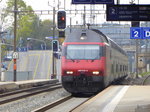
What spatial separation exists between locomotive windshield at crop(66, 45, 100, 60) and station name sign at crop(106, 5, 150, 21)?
413 centimetres

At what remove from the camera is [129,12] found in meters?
17.3

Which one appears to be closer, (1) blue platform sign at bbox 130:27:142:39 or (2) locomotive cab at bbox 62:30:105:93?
(2) locomotive cab at bbox 62:30:105:93

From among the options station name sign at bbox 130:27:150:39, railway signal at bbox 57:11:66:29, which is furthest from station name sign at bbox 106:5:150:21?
station name sign at bbox 130:27:150:39

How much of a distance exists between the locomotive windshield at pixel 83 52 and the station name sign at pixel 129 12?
4130 millimetres

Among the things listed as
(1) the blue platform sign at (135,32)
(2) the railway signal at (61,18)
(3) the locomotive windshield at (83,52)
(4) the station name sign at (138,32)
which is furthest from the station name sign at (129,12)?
(1) the blue platform sign at (135,32)

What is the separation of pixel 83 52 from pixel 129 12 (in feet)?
15.9

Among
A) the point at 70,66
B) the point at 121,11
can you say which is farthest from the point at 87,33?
the point at 121,11

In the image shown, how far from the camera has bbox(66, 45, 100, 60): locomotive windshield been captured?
21.3 meters

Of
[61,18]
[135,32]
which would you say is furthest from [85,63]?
[135,32]

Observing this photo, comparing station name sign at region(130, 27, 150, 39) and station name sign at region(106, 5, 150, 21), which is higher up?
station name sign at region(130, 27, 150, 39)

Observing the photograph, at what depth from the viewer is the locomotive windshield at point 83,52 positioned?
70.0ft

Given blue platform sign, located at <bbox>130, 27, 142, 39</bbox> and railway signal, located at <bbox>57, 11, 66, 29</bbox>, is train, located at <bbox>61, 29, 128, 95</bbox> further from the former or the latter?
blue platform sign, located at <bbox>130, 27, 142, 39</bbox>

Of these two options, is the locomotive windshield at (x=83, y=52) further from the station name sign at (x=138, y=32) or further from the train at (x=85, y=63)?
the station name sign at (x=138, y=32)

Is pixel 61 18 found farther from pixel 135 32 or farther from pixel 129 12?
pixel 135 32
